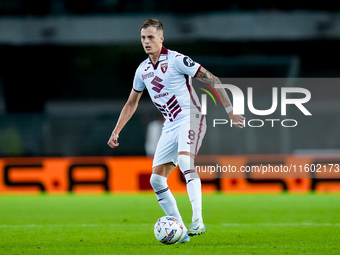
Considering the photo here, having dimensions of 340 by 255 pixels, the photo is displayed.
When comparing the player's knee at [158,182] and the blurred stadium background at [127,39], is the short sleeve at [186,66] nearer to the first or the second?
the player's knee at [158,182]

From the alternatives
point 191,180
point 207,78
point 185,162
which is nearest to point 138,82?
point 207,78

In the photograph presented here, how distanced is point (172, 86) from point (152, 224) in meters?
2.61

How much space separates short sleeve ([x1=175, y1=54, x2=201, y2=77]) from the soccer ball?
4.74 ft

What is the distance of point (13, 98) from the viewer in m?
23.2

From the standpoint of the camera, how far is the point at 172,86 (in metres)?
6.96

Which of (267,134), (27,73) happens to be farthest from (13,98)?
(267,134)

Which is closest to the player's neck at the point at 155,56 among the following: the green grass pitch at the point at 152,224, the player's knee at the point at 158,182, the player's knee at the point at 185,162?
the player's knee at the point at 185,162

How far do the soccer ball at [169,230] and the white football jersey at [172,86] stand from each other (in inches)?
40.9

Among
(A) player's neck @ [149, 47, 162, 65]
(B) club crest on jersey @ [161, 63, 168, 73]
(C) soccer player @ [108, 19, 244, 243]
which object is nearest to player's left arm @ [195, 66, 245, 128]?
(C) soccer player @ [108, 19, 244, 243]

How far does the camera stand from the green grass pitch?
6.56m

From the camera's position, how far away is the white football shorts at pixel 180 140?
22.6ft

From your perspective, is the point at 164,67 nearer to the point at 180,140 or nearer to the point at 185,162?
the point at 180,140

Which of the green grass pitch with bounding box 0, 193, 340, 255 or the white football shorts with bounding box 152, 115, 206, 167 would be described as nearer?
the green grass pitch with bounding box 0, 193, 340, 255

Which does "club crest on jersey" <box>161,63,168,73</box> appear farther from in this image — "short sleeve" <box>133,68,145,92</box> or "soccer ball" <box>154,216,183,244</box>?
"soccer ball" <box>154,216,183,244</box>
